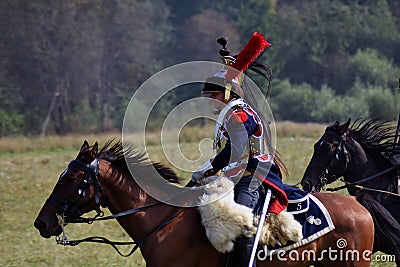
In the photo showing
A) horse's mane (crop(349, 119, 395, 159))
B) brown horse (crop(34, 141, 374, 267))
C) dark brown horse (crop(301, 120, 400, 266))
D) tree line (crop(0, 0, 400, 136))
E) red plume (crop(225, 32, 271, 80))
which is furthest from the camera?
tree line (crop(0, 0, 400, 136))

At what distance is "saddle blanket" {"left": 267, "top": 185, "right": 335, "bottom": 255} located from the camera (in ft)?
22.5

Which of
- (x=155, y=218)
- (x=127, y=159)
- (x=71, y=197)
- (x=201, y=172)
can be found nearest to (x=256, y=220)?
(x=201, y=172)

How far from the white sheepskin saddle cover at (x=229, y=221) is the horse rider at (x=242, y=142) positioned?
0.09 metres

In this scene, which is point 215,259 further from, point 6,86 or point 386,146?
point 6,86

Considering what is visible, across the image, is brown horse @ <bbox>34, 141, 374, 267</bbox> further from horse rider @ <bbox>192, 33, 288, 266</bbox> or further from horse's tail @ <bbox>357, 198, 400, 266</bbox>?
horse rider @ <bbox>192, 33, 288, 266</bbox>

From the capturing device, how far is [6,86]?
56.6 meters

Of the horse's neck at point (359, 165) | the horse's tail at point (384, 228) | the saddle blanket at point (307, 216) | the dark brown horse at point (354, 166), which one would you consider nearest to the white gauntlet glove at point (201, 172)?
the saddle blanket at point (307, 216)

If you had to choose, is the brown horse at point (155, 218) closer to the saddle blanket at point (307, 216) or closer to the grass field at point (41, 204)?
the saddle blanket at point (307, 216)

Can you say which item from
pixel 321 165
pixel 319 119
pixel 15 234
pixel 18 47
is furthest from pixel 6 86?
pixel 321 165

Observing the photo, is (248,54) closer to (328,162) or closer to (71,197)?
(71,197)

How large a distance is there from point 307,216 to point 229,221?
77cm

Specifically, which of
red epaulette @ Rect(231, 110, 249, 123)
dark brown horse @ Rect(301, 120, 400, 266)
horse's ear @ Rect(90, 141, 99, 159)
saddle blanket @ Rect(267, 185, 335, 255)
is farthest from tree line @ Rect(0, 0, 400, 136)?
horse's ear @ Rect(90, 141, 99, 159)

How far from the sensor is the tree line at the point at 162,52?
55.7m

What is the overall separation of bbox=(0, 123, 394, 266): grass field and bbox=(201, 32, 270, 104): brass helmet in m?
3.96
